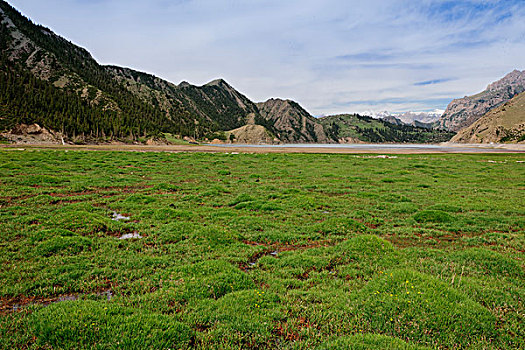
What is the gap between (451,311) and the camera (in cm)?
633

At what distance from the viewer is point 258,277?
862 cm

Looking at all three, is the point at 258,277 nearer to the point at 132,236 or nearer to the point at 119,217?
the point at 132,236

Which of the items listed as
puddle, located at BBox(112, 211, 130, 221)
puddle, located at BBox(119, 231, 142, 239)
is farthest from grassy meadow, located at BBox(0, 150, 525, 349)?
puddle, located at BBox(112, 211, 130, 221)

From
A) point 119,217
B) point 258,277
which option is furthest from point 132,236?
point 258,277

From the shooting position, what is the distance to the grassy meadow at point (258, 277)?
572 centimetres

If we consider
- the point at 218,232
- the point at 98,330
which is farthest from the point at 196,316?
the point at 218,232

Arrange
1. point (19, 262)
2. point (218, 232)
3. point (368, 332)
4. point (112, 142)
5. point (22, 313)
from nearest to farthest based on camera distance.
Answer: point (368, 332), point (22, 313), point (19, 262), point (218, 232), point (112, 142)

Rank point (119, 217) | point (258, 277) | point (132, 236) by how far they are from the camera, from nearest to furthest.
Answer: point (258, 277) → point (132, 236) → point (119, 217)

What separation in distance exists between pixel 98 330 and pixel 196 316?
2061 mm

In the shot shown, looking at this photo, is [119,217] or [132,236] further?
[119,217]

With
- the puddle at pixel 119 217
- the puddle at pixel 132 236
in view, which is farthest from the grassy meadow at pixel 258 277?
the puddle at pixel 119 217

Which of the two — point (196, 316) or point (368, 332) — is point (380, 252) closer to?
point (368, 332)

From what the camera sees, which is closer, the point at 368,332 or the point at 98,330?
the point at 98,330

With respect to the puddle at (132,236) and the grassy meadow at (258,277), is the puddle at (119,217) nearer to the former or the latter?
the grassy meadow at (258,277)
